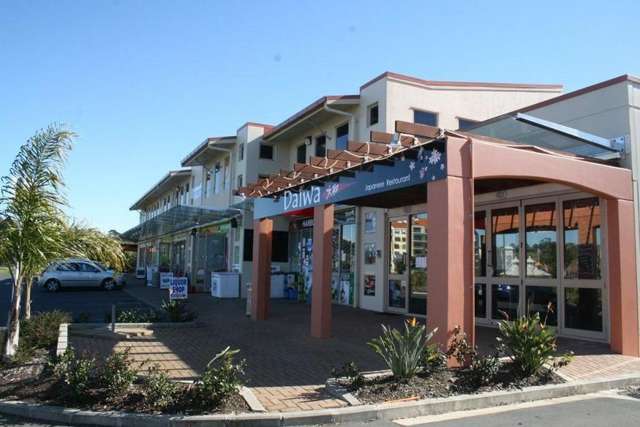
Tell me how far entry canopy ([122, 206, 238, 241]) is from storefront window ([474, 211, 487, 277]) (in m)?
11.7

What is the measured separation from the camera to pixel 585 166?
900cm

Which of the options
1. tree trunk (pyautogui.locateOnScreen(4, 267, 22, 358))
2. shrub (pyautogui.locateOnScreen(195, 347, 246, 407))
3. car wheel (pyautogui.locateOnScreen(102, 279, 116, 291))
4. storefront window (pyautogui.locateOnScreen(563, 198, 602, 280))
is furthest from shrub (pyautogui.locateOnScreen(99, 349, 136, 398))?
car wheel (pyautogui.locateOnScreen(102, 279, 116, 291))

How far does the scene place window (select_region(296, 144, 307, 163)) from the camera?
2183cm

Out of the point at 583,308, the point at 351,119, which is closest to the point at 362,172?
the point at 583,308

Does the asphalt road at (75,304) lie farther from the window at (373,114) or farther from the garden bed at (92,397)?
the window at (373,114)

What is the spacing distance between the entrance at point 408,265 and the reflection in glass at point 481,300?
1639mm

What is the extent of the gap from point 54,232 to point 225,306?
1018 cm

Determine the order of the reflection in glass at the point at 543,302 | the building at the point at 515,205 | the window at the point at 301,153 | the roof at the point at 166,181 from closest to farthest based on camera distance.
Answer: the building at the point at 515,205, the reflection in glass at the point at 543,302, the window at the point at 301,153, the roof at the point at 166,181

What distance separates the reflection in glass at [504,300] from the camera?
38.7ft

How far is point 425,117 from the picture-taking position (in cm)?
1677

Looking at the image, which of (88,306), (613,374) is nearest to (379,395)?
(613,374)

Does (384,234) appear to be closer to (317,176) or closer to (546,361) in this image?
(317,176)

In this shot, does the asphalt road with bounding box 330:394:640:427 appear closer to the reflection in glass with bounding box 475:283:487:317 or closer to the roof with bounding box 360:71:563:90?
the reflection in glass with bounding box 475:283:487:317

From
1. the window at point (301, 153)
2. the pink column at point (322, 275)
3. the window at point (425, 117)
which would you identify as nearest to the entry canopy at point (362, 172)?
the pink column at point (322, 275)
